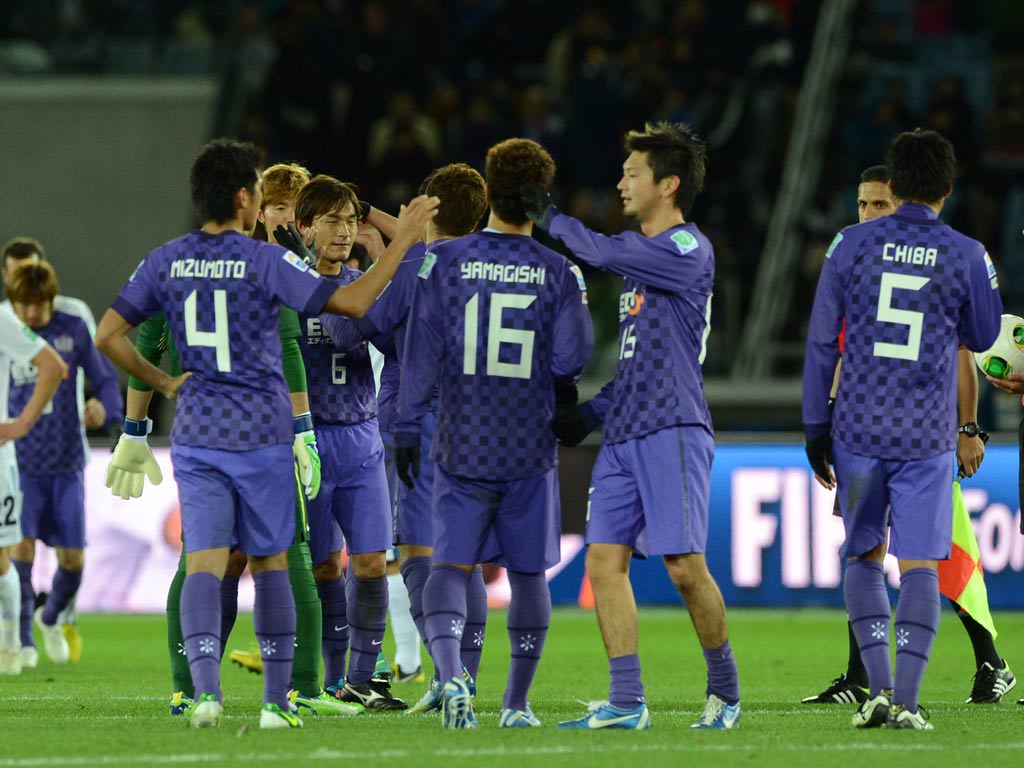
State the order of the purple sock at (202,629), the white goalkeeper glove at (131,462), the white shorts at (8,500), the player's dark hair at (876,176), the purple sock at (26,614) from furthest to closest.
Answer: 1. the purple sock at (26,614)
2. the white shorts at (8,500)
3. the player's dark hair at (876,176)
4. the white goalkeeper glove at (131,462)
5. the purple sock at (202,629)

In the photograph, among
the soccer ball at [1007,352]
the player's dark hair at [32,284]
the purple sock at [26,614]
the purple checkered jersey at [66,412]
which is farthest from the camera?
the purple checkered jersey at [66,412]

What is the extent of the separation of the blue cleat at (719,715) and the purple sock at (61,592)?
553cm

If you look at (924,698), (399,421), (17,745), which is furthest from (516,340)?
(924,698)

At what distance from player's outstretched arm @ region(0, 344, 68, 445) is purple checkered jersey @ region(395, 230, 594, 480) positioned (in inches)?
116

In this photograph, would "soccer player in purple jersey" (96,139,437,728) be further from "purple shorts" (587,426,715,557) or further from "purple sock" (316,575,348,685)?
"purple sock" (316,575,348,685)

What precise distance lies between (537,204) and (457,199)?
39.5 inches

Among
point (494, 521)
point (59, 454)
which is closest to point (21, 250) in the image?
point (59, 454)

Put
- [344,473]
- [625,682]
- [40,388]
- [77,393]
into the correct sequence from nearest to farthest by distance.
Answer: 1. [625,682]
2. [344,473]
3. [40,388]
4. [77,393]

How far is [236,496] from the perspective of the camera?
7059 mm

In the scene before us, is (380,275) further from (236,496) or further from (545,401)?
(236,496)

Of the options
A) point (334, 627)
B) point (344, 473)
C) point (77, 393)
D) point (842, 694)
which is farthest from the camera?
point (77, 393)

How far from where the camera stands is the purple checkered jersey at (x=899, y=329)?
23.3 feet

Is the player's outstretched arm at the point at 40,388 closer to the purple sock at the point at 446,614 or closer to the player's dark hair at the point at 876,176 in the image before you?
the purple sock at the point at 446,614

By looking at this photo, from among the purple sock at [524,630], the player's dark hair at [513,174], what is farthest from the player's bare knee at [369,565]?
the player's dark hair at [513,174]
